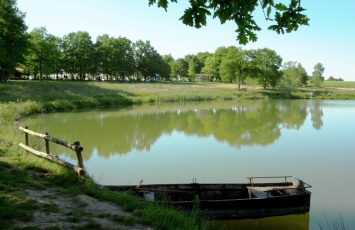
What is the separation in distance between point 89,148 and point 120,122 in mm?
11906

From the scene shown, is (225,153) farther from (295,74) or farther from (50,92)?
(295,74)

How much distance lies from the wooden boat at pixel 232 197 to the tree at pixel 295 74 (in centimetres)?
8749

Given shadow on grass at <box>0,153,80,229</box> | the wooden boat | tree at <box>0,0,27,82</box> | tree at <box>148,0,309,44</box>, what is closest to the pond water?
the wooden boat

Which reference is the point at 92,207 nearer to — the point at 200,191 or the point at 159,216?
the point at 159,216

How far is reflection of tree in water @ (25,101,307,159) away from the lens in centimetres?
2353

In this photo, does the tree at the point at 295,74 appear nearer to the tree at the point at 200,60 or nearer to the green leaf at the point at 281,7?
the tree at the point at 200,60

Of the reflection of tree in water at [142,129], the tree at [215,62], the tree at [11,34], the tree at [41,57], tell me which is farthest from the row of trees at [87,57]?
the reflection of tree in water at [142,129]

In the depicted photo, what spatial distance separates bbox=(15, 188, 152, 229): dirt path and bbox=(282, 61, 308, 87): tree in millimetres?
92139

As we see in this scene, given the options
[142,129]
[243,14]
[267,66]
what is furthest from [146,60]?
[243,14]

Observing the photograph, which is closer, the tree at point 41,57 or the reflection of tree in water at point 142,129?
the reflection of tree in water at point 142,129

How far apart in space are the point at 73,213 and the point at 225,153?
13.8 metres

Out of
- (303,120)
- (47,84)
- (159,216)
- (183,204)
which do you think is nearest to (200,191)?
(183,204)

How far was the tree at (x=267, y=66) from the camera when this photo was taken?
8714 cm

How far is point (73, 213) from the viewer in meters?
7.20
